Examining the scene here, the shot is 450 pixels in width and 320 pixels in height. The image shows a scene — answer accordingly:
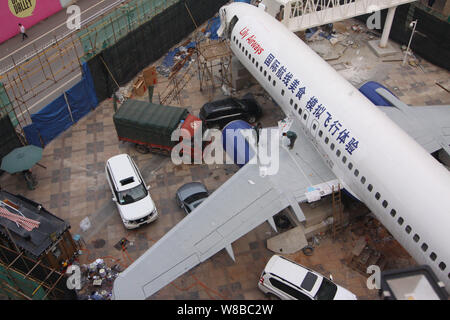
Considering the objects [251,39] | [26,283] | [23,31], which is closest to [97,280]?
[26,283]

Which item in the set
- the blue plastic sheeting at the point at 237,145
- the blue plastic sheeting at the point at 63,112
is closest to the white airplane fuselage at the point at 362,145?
the blue plastic sheeting at the point at 237,145

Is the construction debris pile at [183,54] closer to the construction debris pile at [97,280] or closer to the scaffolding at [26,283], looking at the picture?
the construction debris pile at [97,280]

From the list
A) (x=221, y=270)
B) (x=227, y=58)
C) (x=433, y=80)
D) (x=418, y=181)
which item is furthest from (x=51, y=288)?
(x=433, y=80)

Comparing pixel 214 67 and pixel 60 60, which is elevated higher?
pixel 60 60

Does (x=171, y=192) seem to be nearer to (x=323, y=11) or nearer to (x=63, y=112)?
(x=63, y=112)

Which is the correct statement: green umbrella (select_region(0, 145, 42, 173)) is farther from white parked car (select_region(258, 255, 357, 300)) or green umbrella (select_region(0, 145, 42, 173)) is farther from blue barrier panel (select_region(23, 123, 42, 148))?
white parked car (select_region(258, 255, 357, 300))
